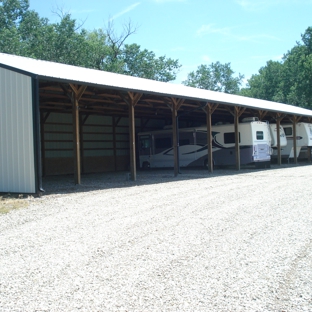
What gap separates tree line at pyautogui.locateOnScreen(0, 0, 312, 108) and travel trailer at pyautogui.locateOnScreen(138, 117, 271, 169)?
14124 mm

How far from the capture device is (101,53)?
38.8m

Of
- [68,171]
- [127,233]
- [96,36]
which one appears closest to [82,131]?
[68,171]

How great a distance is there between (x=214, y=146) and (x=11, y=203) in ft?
Answer: 45.6

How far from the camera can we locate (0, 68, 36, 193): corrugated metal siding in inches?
431

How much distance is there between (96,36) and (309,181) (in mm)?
34490

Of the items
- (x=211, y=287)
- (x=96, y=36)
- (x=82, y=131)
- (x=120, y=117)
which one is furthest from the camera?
(x=96, y=36)

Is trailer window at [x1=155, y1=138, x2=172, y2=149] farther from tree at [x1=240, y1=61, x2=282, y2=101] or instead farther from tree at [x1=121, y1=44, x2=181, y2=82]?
tree at [x1=240, y1=61, x2=282, y2=101]

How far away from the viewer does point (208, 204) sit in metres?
8.95

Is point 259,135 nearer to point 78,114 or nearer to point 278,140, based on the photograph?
point 278,140

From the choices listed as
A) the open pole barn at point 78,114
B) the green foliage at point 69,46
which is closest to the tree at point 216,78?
the green foliage at point 69,46

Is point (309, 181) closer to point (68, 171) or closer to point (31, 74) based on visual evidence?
point (31, 74)

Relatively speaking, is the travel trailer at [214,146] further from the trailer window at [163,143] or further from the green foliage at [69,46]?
the green foliage at [69,46]

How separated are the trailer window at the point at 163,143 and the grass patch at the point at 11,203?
42.2 feet

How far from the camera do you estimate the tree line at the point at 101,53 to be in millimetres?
33656
